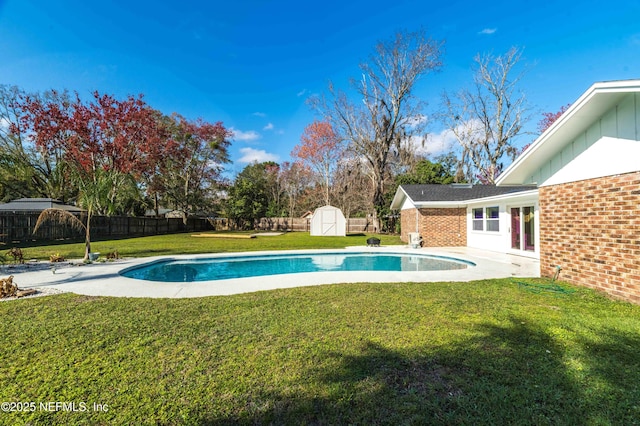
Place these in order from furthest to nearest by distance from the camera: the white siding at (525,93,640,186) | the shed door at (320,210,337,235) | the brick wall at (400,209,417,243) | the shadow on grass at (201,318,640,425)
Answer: the shed door at (320,210,337,235) < the brick wall at (400,209,417,243) < the white siding at (525,93,640,186) < the shadow on grass at (201,318,640,425)

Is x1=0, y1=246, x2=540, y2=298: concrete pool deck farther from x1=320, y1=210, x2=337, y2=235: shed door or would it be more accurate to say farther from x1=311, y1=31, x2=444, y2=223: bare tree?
x1=311, y1=31, x2=444, y2=223: bare tree

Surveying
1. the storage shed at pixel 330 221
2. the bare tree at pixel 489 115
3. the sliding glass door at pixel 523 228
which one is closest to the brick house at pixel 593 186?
the sliding glass door at pixel 523 228

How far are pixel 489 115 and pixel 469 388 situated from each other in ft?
99.2

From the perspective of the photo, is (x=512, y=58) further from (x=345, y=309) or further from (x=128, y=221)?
(x=128, y=221)

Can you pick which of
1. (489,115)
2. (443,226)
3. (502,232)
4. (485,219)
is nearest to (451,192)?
(443,226)

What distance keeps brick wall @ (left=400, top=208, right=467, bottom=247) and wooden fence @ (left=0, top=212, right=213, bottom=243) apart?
19.0m

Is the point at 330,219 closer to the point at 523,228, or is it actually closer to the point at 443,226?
the point at 443,226

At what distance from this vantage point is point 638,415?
2.18 m

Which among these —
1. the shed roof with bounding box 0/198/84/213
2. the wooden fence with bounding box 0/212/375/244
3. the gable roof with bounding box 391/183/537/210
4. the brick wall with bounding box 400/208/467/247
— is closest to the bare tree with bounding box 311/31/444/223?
the wooden fence with bounding box 0/212/375/244

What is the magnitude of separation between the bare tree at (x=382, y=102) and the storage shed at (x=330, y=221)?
4.35m

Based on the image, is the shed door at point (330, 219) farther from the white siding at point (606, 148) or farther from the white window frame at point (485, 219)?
the white siding at point (606, 148)

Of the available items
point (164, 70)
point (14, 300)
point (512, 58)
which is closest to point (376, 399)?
point (14, 300)

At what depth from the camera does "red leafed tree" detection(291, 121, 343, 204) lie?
32.1 meters

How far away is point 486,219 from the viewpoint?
13.6 meters
